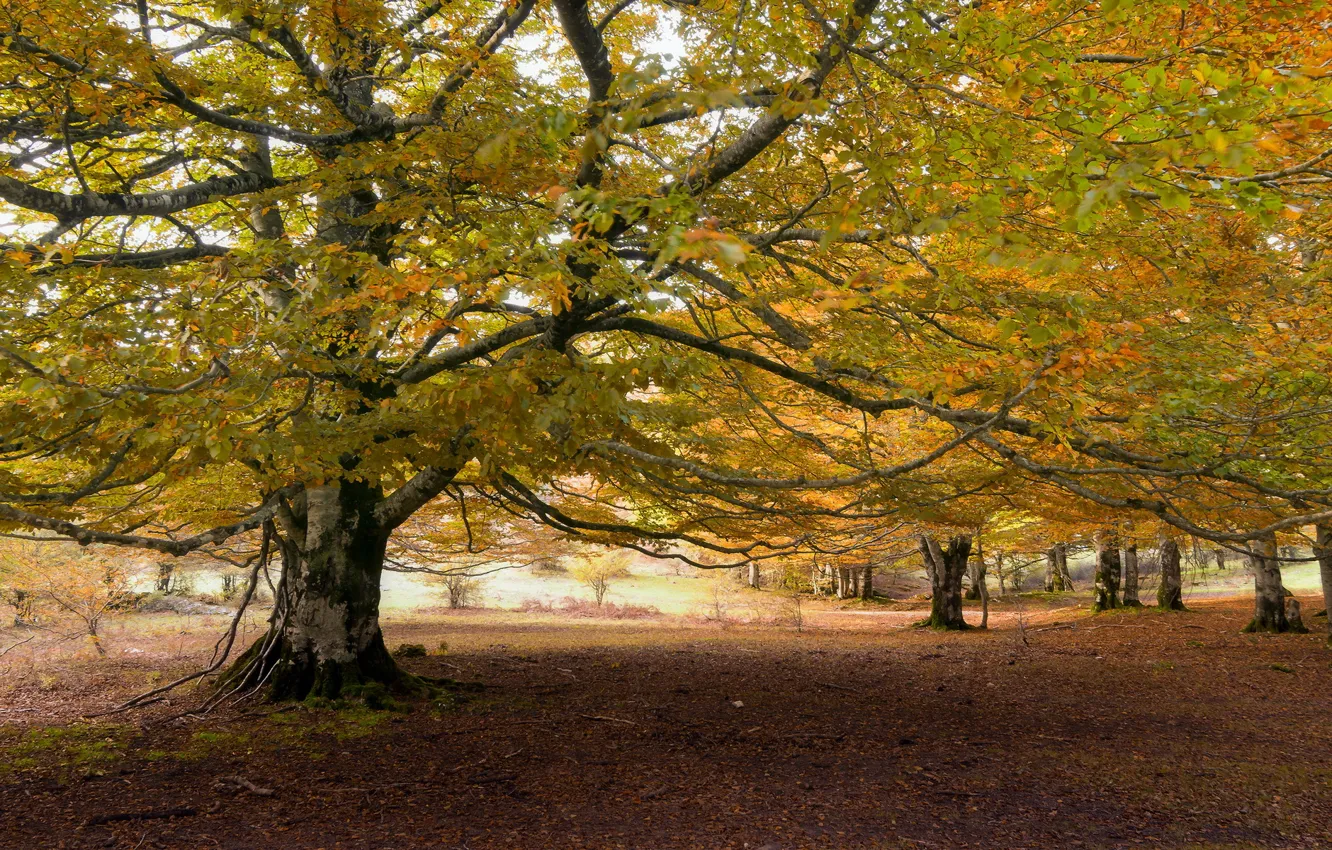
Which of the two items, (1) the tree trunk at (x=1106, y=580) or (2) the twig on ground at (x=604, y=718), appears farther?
(1) the tree trunk at (x=1106, y=580)

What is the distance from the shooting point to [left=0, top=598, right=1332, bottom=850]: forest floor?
15.9 feet

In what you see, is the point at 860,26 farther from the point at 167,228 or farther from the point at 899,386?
the point at 167,228

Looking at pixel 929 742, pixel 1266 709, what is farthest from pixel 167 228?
pixel 1266 709

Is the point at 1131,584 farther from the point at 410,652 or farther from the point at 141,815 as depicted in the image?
the point at 141,815

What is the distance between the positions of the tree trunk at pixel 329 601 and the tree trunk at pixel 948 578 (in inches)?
544

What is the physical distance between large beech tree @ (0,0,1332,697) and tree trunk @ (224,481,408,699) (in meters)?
0.04

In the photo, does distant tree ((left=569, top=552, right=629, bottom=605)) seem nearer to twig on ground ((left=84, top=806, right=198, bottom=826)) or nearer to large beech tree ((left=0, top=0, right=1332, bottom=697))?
large beech tree ((left=0, top=0, right=1332, bottom=697))

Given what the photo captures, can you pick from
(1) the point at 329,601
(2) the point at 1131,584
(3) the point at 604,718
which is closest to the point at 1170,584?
(2) the point at 1131,584

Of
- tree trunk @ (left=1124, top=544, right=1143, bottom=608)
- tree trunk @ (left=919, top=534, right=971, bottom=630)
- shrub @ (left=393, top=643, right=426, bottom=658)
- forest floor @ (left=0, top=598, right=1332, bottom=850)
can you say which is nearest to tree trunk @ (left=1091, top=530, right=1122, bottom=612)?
tree trunk @ (left=1124, top=544, right=1143, bottom=608)

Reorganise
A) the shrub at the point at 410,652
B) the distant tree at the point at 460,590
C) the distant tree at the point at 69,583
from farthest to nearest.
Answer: the distant tree at the point at 460,590 → the distant tree at the point at 69,583 → the shrub at the point at 410,652

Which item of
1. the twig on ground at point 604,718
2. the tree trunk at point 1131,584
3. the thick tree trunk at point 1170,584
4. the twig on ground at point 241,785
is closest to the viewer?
the twig on ground at point 241,785

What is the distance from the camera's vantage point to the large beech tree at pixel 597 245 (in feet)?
11.3

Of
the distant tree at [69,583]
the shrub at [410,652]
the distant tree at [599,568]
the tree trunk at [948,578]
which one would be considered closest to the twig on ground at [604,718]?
the shrub at [410,652]

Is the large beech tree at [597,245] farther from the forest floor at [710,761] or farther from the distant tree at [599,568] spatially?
the distant tree at [599,568]
